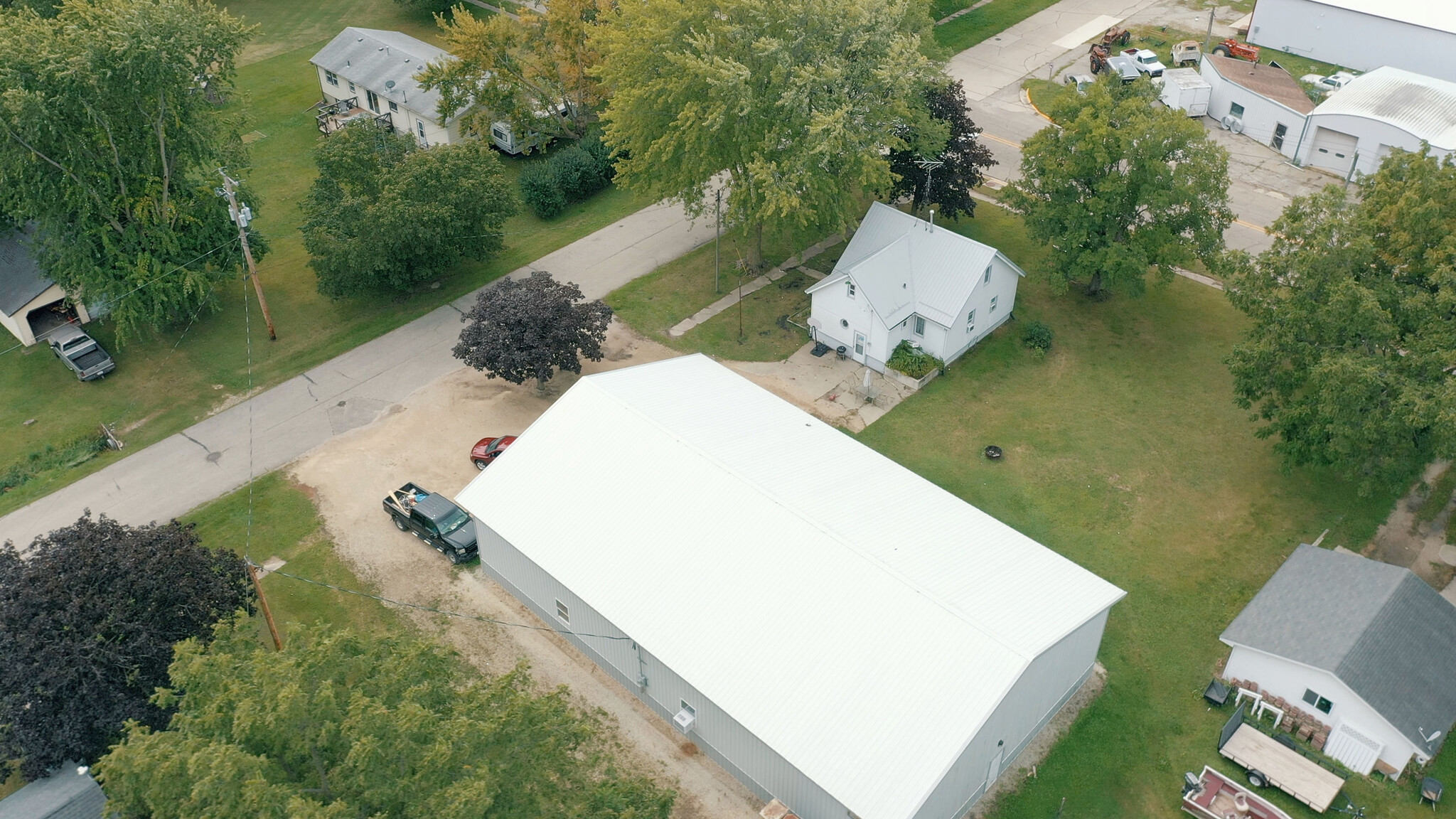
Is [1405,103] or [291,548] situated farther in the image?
[1405,103]

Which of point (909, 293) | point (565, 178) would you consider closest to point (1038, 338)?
point (909, 293)

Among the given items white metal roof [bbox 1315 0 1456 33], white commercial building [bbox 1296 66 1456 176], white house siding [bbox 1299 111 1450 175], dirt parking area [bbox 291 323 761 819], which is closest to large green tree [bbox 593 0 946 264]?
dirt parking area [bbox 291 323 761 819]

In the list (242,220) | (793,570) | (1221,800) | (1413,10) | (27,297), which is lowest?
(1221,800)

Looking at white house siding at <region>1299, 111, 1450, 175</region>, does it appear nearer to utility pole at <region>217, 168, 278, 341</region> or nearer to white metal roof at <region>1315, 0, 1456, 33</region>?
white metal roof at <region>1315, 0, 1456, 33</region>

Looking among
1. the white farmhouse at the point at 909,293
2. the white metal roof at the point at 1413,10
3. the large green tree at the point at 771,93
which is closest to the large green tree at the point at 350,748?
the white farmhouse at the point at 909,293

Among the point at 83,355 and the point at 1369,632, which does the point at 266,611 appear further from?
the point at 1369,632
